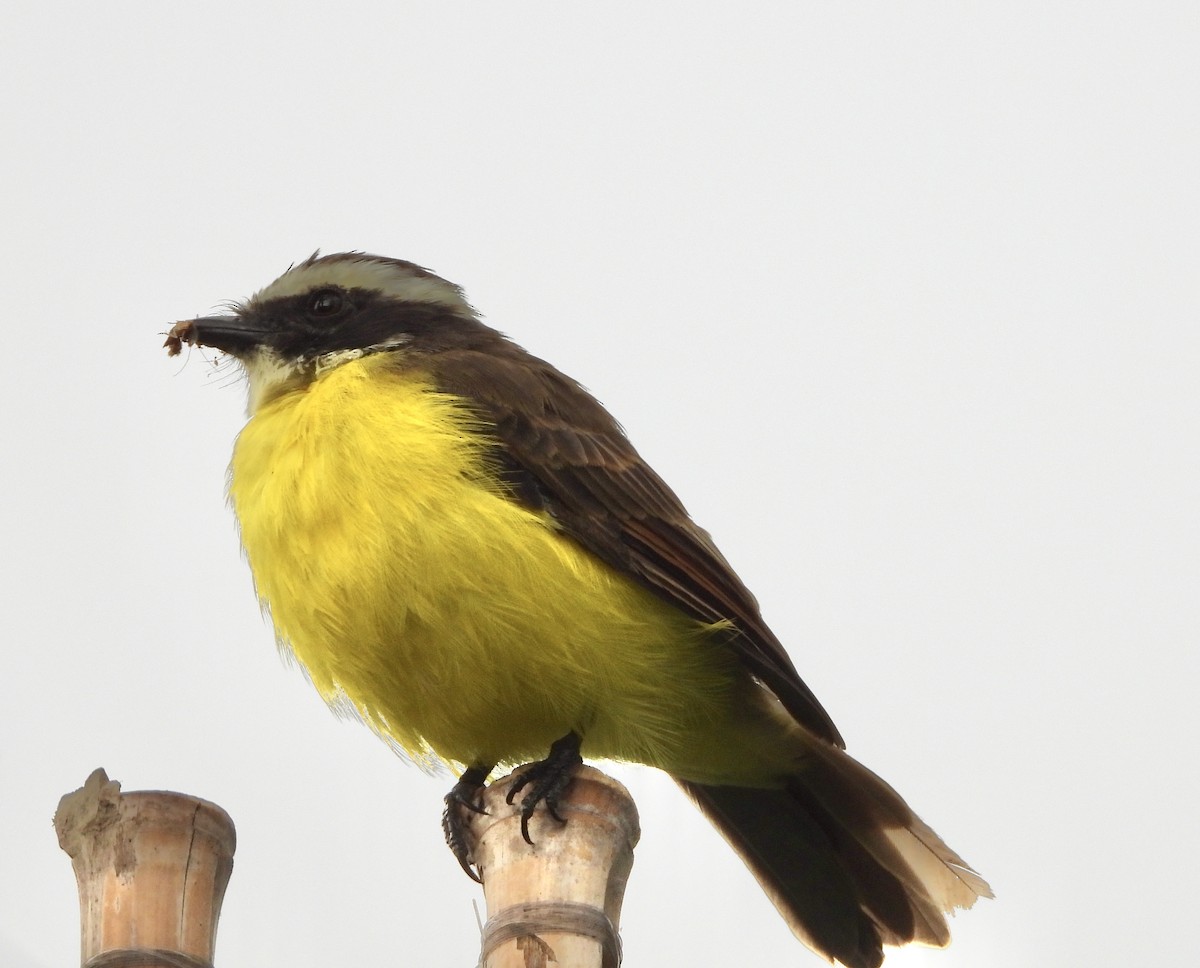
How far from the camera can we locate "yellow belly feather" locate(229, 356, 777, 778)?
5.52 m

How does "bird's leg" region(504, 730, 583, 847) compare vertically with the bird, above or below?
below

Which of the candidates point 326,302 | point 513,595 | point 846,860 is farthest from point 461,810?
point 326,302

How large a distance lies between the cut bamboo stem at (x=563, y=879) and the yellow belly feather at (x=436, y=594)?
1162 millimetres

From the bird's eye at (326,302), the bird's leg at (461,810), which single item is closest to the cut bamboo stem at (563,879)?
the bird's leg at (461,810)

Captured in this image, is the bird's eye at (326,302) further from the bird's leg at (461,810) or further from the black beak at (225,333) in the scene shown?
the bird's leg at (461,810)

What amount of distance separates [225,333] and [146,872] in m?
2.93

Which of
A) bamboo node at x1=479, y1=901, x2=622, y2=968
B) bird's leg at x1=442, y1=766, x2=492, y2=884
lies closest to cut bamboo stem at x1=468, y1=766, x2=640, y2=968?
bamboo node at x1=479, y1=901, x2=622, y2=968

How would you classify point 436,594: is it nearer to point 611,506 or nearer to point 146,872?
point 611,506

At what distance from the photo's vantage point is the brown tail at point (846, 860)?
6.43m

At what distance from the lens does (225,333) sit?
6.62m

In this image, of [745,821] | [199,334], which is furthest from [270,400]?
[745,821]

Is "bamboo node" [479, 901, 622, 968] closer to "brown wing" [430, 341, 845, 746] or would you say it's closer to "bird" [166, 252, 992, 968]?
"bird" [166, 252, 992, 968]

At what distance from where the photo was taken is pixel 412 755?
6273mm

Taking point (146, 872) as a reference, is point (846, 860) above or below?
above
